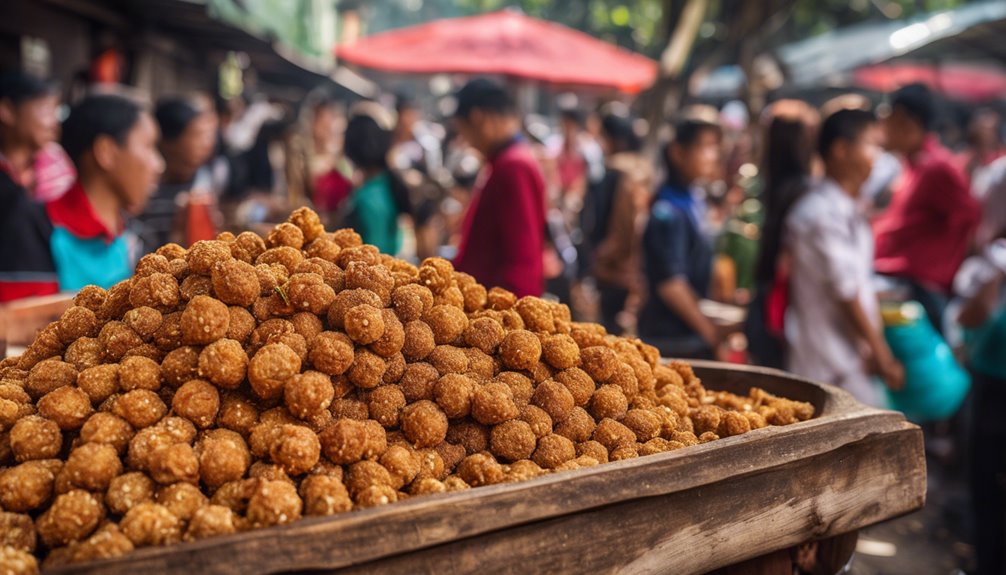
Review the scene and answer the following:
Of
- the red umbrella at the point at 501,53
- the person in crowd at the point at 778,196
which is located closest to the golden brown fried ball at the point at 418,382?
the person in crowd at the point at 778,196

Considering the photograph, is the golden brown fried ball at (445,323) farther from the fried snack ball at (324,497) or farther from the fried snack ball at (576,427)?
the fried snack ball at (324,497)

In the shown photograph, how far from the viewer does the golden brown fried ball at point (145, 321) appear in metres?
1.55

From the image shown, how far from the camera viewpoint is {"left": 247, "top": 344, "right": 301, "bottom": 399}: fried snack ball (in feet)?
4.74

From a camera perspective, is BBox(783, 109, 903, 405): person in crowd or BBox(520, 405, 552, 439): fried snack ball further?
BBox(783, 109, 903, 405): person in crowd

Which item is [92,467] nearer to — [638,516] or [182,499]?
[182,499]

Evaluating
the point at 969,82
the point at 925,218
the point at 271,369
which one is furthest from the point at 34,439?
the point at 969,82

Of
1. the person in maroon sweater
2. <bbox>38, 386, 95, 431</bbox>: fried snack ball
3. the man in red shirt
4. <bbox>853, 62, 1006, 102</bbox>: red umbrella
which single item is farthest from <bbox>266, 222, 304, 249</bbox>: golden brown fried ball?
<bbox>853, 62, 1006, 102</bbox>: red umbrella

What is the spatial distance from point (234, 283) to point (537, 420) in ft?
2.16

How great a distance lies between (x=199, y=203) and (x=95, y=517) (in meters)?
3.20

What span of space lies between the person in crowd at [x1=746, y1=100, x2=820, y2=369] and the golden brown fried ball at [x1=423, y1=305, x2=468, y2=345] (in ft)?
7.51

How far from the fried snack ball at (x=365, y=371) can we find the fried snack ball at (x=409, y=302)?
0.47 ft

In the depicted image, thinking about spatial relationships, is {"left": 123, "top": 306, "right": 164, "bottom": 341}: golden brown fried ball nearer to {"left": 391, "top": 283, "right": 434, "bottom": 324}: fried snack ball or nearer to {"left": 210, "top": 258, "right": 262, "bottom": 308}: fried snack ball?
{"left": 210, "top": 258, "right": 262, "bottom": 308}: fried snack ball

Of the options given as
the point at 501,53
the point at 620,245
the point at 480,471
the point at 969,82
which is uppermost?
the point at 969,82

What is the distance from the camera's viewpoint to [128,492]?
4.22 ft
